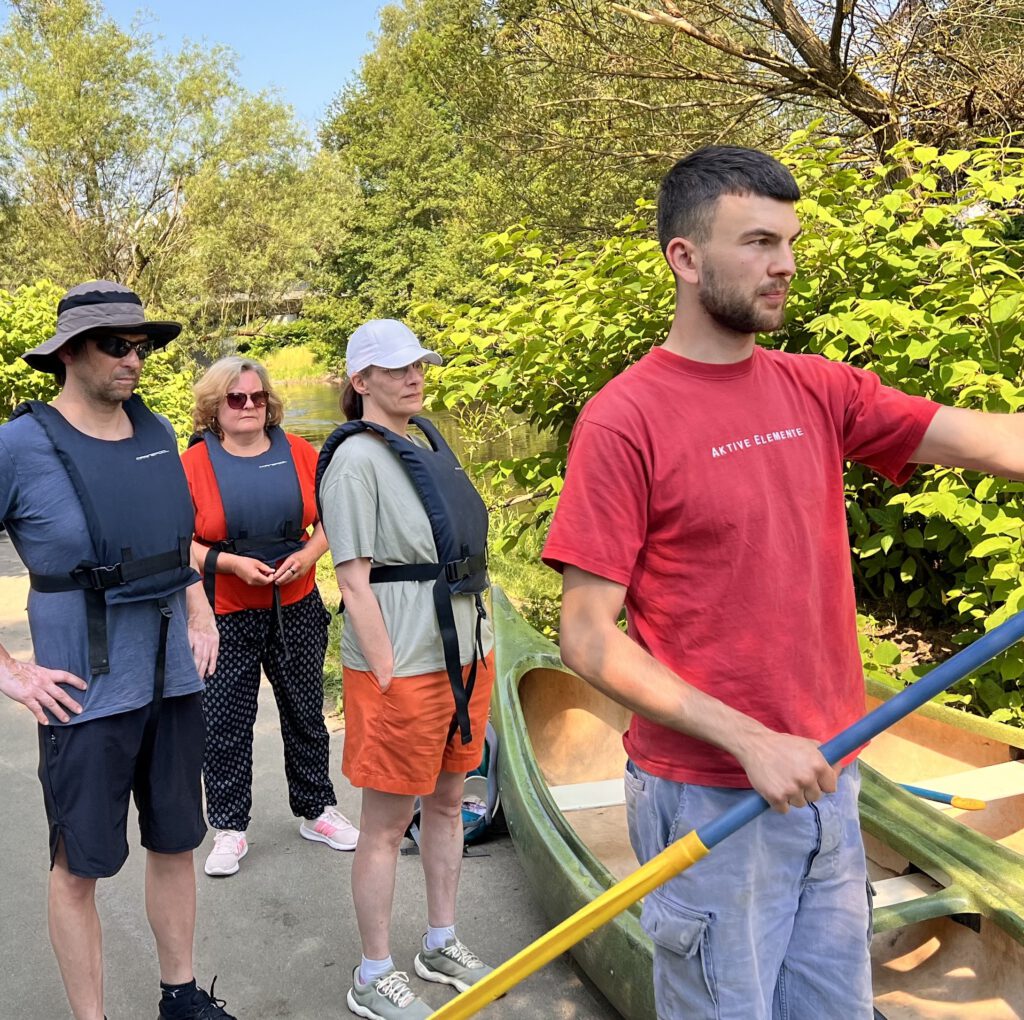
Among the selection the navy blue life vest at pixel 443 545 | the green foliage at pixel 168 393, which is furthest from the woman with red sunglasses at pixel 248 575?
the green foliage at pixel 168 393

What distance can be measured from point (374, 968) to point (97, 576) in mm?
1289

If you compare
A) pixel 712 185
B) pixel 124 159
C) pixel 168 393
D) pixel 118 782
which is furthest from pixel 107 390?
pixel 124 159

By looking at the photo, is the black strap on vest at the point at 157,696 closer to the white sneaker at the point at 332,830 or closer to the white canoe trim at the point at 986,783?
the white sneaker at the point at 332,830

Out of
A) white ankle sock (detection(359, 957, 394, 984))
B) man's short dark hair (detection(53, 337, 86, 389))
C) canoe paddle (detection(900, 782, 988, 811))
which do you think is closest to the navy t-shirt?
man's short dark hair (detection(53, 337, 86, 389))

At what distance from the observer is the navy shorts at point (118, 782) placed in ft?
7.93

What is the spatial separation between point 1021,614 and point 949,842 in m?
1.33

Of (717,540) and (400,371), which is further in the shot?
(400,371)

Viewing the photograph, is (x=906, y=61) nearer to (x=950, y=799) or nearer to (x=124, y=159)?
(x=950, y=799)

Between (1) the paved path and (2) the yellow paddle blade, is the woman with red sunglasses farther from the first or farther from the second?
(2) the yellow paddle blade

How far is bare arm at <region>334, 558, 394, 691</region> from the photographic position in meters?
2.64

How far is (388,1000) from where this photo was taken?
9.14 ft

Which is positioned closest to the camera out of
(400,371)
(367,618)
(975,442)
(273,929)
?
(975,442)

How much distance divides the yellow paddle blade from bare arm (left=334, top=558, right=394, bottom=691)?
1045mm

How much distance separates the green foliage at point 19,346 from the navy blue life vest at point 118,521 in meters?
7.48
